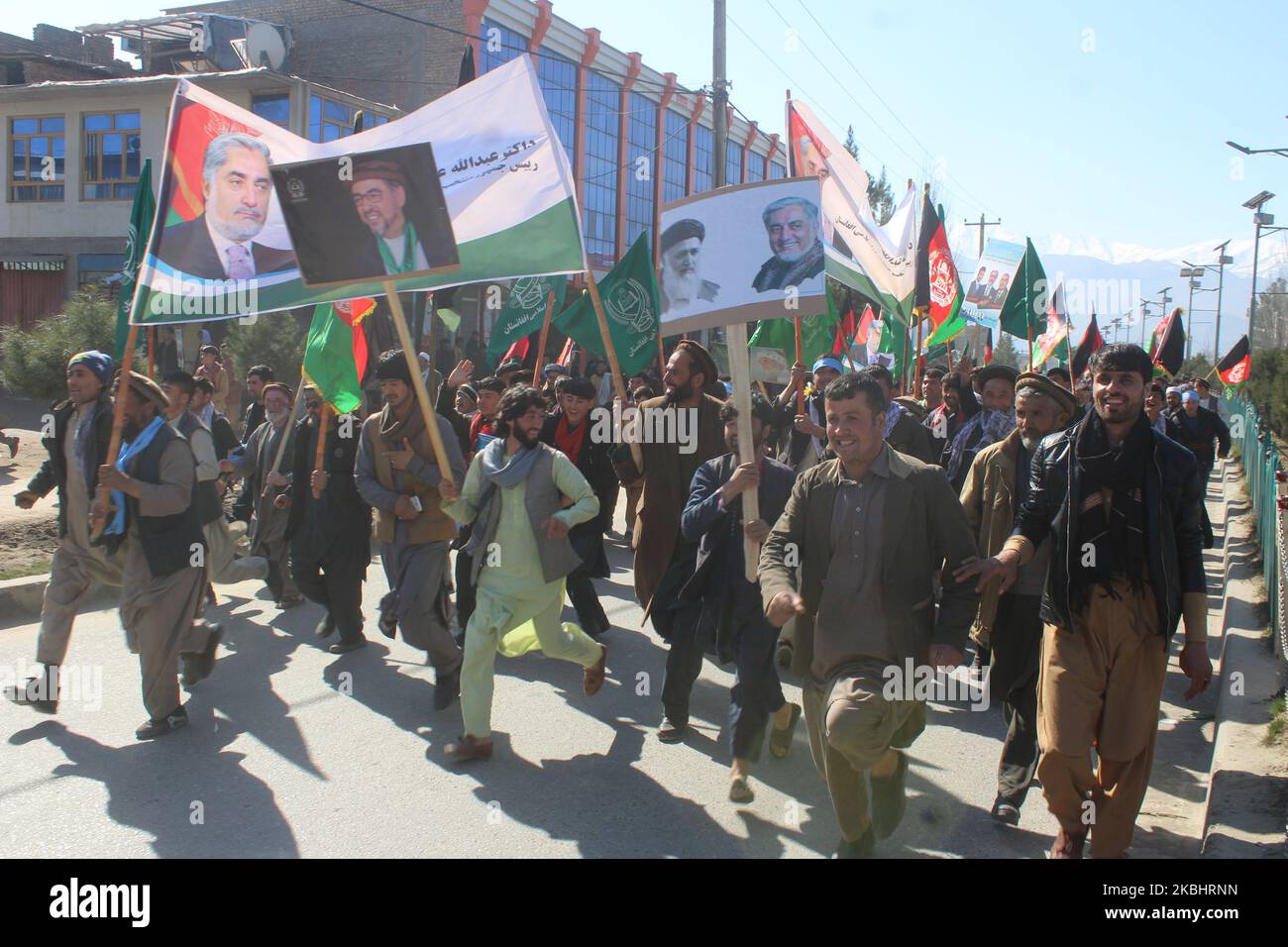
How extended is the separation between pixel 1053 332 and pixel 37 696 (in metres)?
13.3

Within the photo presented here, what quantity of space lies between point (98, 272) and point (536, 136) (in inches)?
957

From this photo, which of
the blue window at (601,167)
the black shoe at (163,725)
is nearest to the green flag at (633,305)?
the black shoe at (163,725)

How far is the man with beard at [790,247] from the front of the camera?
5.12 metres

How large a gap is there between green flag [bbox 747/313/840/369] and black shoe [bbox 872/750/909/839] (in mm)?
6147

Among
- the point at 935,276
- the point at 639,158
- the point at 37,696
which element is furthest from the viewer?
the point at 639,158

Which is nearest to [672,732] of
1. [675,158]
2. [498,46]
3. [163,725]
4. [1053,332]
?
[163,725]

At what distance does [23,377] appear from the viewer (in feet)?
53.0

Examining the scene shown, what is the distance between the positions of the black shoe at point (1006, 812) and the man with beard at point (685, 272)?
2578mm

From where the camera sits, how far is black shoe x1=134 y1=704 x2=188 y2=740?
5188mm

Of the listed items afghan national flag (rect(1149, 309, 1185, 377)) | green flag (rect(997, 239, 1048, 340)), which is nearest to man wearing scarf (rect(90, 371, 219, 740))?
afghan national flag (rect(1149, 309, 1185, 377))

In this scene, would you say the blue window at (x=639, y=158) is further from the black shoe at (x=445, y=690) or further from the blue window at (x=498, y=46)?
the black shoe at (x=445, y=690)

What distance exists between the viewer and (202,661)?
579 centimetres

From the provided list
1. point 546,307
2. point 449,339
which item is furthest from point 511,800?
point 449,339

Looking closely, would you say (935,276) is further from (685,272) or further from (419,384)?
(419,384)
